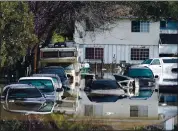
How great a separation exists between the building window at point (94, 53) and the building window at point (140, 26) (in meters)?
0.96

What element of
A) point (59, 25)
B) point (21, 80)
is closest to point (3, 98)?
point (21, 80)

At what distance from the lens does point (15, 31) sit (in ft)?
40.6

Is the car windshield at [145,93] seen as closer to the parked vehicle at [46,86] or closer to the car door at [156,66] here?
the car door at [156,66]

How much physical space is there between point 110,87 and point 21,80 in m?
2.03

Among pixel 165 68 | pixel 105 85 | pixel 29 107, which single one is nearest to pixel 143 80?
pixel 165 68

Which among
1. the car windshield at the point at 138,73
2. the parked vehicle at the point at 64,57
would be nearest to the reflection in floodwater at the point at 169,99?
the car windshield at the point at 138,73

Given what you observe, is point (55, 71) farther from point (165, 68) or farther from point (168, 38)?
point (168, 38)

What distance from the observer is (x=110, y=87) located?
12.4 m

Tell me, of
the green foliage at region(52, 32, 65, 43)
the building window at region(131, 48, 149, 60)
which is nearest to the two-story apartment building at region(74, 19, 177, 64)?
the building window at region(131, 48, 149, 60)

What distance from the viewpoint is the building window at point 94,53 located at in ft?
41.0

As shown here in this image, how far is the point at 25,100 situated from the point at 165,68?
330cm

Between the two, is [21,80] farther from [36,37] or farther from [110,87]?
[110,87]

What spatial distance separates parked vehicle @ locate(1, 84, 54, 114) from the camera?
12047mm

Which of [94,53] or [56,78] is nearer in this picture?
[94,53]
